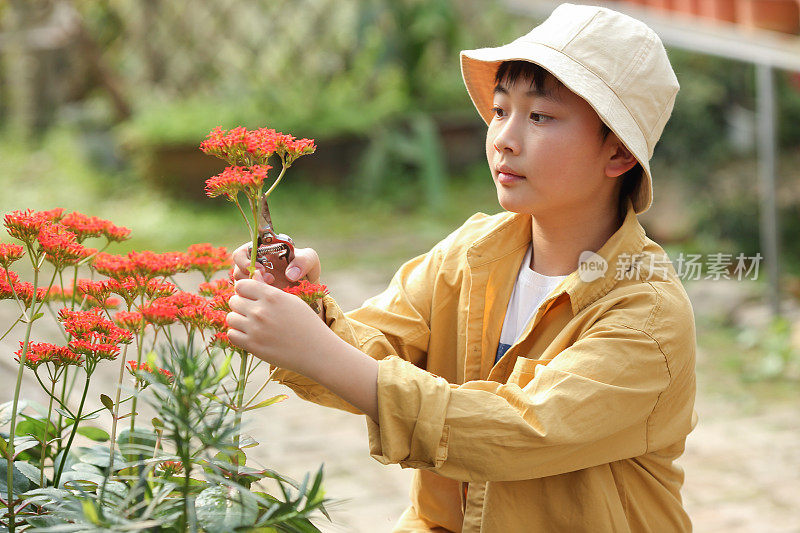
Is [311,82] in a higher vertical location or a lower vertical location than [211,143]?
higher

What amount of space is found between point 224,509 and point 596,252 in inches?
31.8

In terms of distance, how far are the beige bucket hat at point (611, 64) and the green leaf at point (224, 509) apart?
763 mm

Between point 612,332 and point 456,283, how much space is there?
375 mm

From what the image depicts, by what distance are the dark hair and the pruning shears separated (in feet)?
1.55

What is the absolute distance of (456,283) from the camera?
173cm

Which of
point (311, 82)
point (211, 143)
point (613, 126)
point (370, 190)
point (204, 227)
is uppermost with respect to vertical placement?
point (311, 82)

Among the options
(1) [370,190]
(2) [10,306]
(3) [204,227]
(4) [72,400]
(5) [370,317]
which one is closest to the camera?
(5) [370,317]

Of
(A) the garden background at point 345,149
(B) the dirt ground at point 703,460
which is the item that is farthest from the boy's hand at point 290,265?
(A) the garden background at point 345,149

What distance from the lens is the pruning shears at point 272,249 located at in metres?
1.30

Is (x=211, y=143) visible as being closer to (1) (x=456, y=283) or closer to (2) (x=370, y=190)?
(1) (x=456, y=283)

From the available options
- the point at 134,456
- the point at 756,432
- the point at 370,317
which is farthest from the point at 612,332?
the point at 756,432

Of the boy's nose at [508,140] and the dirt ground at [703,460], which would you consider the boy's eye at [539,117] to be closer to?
the boy's nose at [508,140]

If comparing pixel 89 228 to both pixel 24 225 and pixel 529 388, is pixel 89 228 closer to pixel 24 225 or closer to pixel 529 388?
pixel 24 225

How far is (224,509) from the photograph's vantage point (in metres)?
1.05
